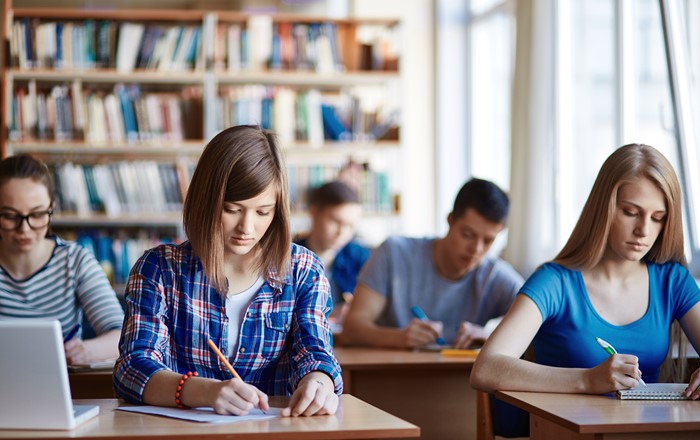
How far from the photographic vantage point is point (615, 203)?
7.71 feet

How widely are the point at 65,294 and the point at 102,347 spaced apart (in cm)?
26

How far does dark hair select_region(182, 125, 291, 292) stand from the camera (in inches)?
77.9

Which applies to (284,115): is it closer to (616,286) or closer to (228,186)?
(616,286)

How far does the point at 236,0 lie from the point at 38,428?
6.85 m

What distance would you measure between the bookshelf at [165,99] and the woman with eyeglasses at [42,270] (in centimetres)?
240

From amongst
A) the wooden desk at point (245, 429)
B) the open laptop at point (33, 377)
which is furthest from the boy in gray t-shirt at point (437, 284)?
the open laptop at point (33, 377)

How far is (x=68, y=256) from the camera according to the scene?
2939 millimetres

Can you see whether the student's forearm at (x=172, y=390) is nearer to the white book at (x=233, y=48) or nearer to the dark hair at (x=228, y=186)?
the dark hair at (x=228, y=186)

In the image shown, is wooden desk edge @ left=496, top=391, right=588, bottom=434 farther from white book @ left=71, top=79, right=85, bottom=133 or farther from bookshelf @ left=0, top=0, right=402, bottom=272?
white book @ left=71, top=79, right=85, bottom=133

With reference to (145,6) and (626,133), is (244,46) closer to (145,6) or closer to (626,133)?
(626,133)

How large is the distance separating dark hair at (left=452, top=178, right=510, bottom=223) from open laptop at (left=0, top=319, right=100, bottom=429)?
1801mm

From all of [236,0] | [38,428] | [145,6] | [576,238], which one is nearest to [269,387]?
[38,428]

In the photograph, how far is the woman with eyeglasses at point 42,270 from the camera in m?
2.80

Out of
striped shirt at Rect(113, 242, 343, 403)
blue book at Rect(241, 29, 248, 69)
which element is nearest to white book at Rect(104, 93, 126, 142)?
blue book at Rect(241, 29, 248, 69)
